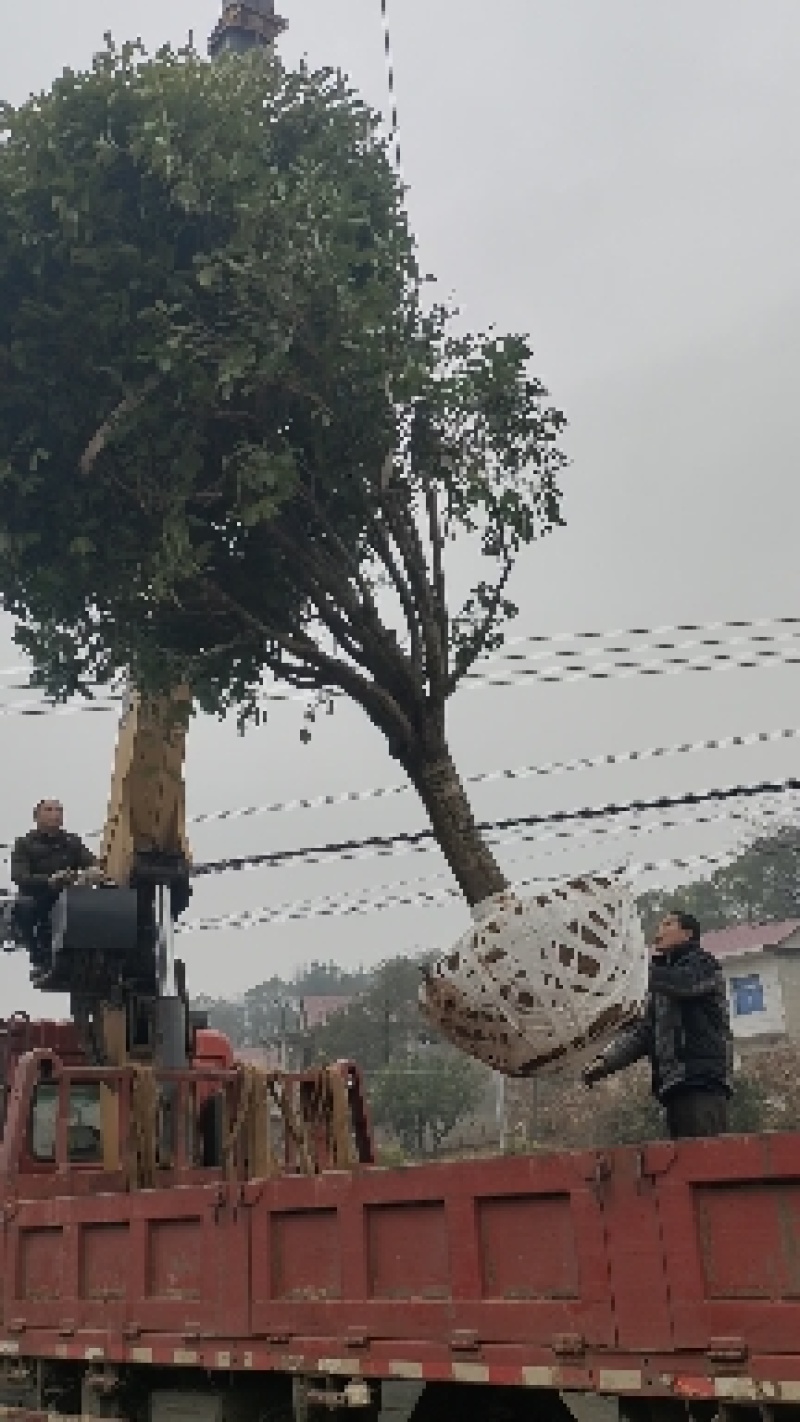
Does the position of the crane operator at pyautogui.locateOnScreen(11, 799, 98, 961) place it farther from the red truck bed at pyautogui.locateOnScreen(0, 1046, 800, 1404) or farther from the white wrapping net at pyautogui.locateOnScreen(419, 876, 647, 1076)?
the white wrapping net at pyautogui.locateOnScreen(419, 876, 647, 1076)

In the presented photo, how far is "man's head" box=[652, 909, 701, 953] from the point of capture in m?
5.93

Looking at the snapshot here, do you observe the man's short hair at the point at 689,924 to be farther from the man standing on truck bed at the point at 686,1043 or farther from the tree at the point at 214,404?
the tree at the point at 214,404

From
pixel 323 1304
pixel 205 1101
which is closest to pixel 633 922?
pixel 323 1304

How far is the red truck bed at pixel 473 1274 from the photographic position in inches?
149

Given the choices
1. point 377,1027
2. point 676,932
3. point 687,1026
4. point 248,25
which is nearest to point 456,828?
point 676,932

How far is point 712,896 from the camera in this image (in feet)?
202

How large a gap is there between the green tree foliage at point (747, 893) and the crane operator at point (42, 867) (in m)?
47.5

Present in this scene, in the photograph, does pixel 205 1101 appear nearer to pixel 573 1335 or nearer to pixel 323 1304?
pixel 323 1304

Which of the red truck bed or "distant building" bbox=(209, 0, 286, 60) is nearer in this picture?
the red truck bed

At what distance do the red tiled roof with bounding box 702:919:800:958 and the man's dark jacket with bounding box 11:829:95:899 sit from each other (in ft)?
107

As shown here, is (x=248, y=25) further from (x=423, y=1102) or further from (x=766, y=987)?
(x=766, y=987)

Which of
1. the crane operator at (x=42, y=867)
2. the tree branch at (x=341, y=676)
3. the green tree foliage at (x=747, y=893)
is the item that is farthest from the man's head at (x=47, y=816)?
the green tree foliage at (x=747, y=893)

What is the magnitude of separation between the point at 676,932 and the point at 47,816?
17.7ft

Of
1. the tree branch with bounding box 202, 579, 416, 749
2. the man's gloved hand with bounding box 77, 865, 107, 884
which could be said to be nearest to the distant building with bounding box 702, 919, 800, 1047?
the man's gloved hand with bounding box 77, 865, 107, 884
